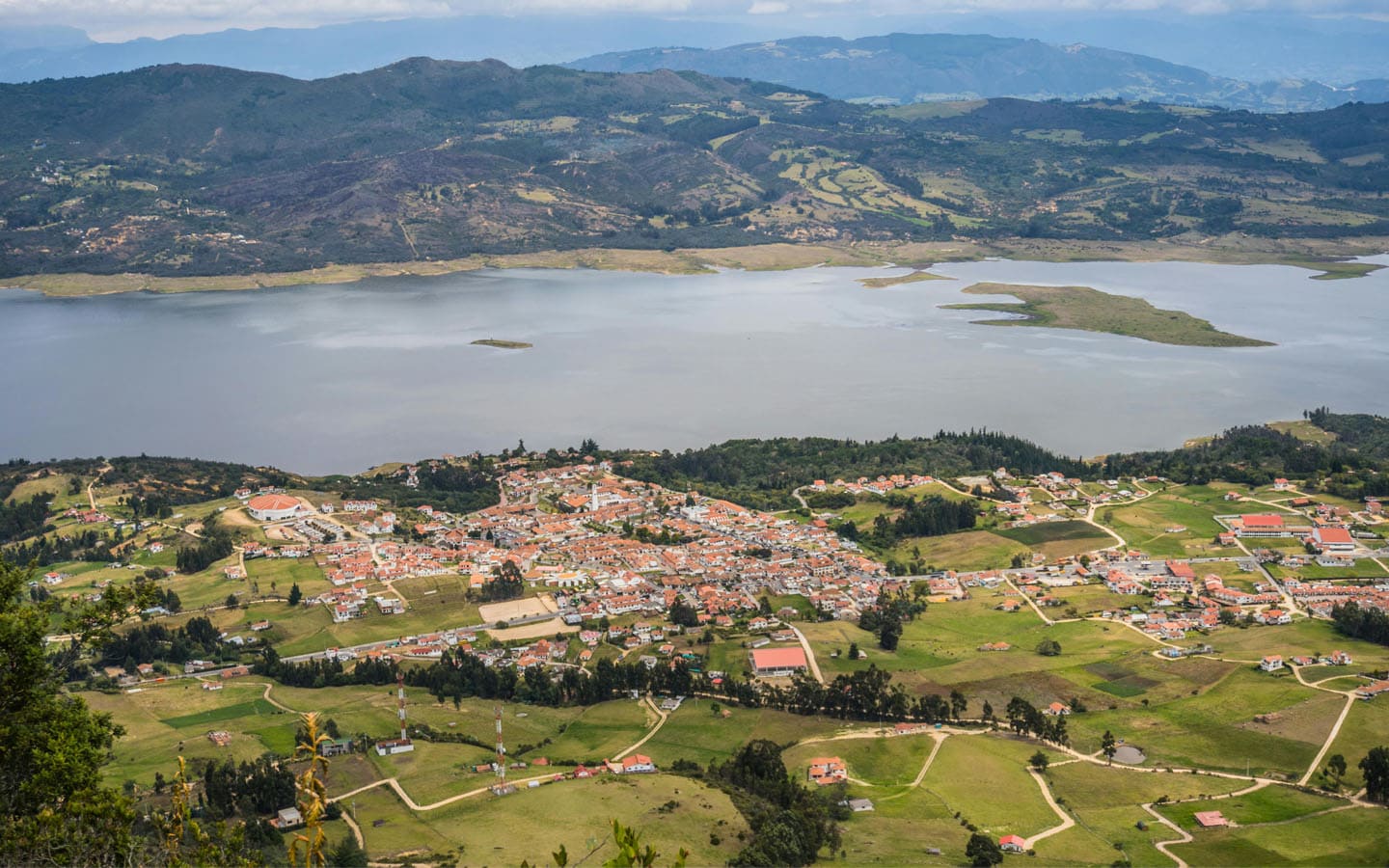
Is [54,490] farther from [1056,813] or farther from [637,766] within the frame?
[1056,813]

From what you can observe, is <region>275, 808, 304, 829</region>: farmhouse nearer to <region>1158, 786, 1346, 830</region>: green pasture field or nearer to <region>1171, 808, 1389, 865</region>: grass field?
<region>1171, 808, 1389, 865</region>: grass field

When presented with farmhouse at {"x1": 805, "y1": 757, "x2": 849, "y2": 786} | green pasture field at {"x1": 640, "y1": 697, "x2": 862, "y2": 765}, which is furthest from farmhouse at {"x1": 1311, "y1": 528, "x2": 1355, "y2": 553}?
farmhouse at {"x1": 805, "y1": 757, "x2": 849, "y2": 786}

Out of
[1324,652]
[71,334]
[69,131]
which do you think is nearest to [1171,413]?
[1324,652]

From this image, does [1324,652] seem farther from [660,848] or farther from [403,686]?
[403,686]

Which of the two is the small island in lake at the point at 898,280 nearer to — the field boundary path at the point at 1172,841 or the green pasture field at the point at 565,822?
the field boundary path at the point at 1172,841

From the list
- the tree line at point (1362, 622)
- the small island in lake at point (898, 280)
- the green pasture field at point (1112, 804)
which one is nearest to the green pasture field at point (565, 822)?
the green pasture field at point (1112, 804)
